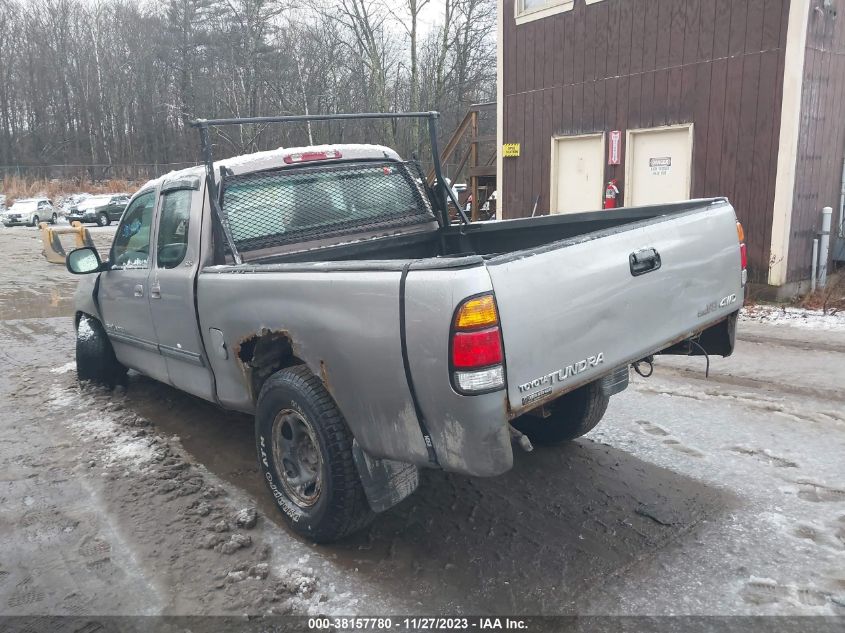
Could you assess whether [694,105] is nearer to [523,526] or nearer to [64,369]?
[523,526]

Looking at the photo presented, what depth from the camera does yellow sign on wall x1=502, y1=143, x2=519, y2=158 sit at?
525 inches

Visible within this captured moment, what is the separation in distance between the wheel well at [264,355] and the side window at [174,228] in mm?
929

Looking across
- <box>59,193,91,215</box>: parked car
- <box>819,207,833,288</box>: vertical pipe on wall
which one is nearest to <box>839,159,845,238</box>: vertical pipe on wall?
<box>819,207,833,288</box>: vertical pipe on wall

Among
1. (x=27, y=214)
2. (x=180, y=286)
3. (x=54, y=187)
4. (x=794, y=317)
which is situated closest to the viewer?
(x=180, y=286)

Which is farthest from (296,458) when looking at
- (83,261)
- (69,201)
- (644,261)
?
(69,201)

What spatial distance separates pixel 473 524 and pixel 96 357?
3.88m

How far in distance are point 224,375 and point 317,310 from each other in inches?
47.9

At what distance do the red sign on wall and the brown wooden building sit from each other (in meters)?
0.02

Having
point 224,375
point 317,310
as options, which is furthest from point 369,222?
point 317,310

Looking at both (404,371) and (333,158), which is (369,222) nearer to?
(333,158)

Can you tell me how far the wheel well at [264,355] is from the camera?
3512mm

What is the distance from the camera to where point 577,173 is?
485 inches

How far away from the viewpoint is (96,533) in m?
3.65

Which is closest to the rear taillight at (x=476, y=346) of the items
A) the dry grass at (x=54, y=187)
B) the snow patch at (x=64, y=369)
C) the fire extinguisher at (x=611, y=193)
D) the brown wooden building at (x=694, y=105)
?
the snow patch at (x=64, y=369)
